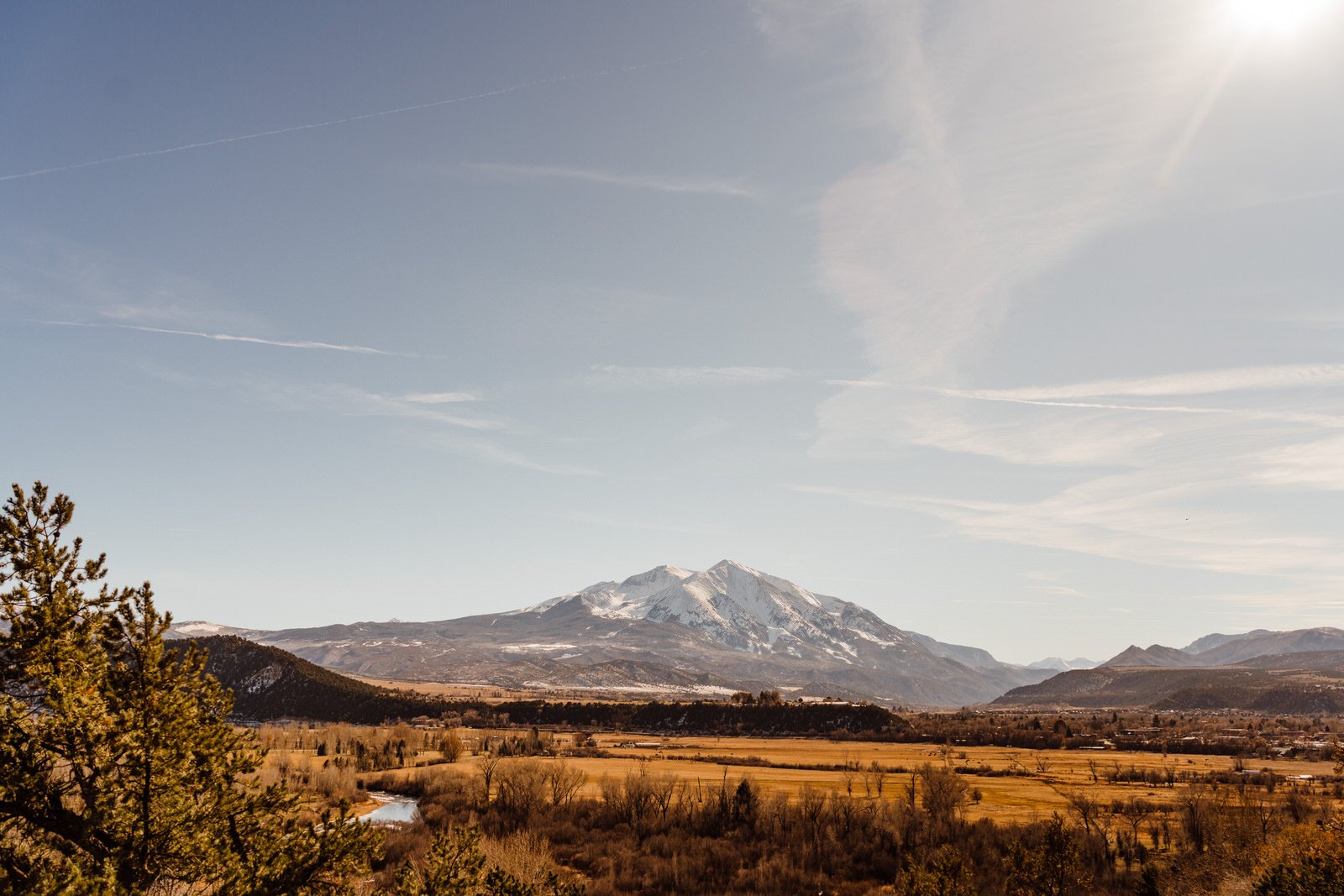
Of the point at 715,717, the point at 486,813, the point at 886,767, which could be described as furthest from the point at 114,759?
the point at 715,717

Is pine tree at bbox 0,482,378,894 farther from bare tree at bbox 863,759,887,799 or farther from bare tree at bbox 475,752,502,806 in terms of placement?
bare tree at bbox 863,759,887,799

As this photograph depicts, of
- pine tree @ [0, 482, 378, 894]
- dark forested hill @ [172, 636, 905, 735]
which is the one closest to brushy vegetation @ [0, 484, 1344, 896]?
pine tree @ [0, 482, 378, 894]

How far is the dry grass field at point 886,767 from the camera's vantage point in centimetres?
5897

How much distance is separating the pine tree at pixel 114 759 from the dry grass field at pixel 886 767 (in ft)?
156

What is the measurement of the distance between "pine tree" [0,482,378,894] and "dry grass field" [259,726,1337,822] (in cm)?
4749

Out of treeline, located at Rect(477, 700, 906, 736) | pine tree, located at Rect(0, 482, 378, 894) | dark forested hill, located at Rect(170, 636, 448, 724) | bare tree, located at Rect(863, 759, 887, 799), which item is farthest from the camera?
dark forested hill, located at Rect(170, 636, 448, 724)

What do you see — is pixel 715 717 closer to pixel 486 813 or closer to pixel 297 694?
pixel 297 694

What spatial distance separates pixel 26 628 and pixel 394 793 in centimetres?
6147

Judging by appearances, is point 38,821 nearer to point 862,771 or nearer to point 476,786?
point 476,786

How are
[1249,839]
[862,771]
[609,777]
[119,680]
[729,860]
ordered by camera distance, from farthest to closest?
[862,771] → [609,777] → [729,860] → [1249,839] → [119,680]

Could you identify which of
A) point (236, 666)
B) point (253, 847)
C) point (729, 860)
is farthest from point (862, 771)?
point (236, 666)

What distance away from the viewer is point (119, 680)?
37.0 ft

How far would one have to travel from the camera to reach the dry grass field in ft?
193

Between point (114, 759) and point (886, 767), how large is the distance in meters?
78.2
